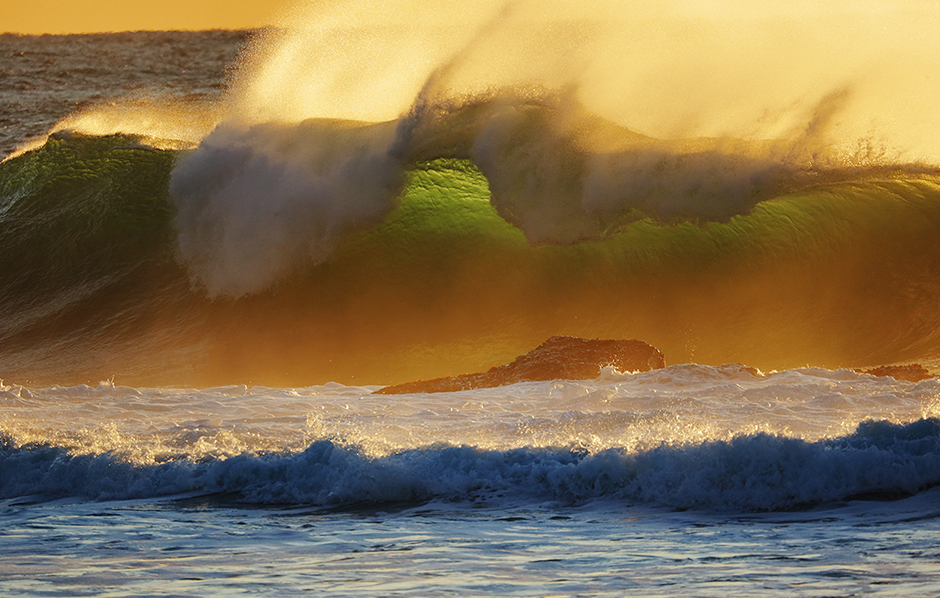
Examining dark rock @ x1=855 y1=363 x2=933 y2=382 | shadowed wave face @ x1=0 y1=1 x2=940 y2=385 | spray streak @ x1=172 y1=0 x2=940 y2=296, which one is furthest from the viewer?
spray streak @ x1=172 y1=0 x2=940 y2=296

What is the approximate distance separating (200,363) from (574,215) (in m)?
3.55

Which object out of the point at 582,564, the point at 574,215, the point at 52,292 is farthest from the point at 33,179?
the point at 582,564

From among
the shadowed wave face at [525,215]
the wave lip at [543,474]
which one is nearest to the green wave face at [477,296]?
the shadowed wave face at [525,215]

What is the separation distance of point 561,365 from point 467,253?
2359mm

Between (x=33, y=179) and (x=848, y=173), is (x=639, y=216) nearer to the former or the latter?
(x=848, y=173)

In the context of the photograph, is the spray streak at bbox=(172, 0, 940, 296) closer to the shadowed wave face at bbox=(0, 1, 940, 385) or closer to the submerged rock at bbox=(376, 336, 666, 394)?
the shadowed wave face at bbox=(0, 1, 940, 385)

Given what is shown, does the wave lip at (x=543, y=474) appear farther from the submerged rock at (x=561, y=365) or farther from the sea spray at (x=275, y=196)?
the sea spray at (x=275, y=196)

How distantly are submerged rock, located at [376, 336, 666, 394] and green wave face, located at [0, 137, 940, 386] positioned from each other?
94 cm

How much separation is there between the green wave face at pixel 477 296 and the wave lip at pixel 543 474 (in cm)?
303

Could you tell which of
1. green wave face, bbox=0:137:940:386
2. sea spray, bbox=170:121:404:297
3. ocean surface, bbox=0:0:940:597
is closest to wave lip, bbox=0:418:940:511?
ocean surface, bbox=0:0:940:597

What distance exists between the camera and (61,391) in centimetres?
630

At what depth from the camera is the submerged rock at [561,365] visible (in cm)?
645

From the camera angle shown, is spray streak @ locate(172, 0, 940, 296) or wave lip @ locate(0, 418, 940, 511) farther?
spray streak @ locate(172, 0, 940, 296)

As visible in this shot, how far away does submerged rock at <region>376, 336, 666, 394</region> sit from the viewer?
645cm
